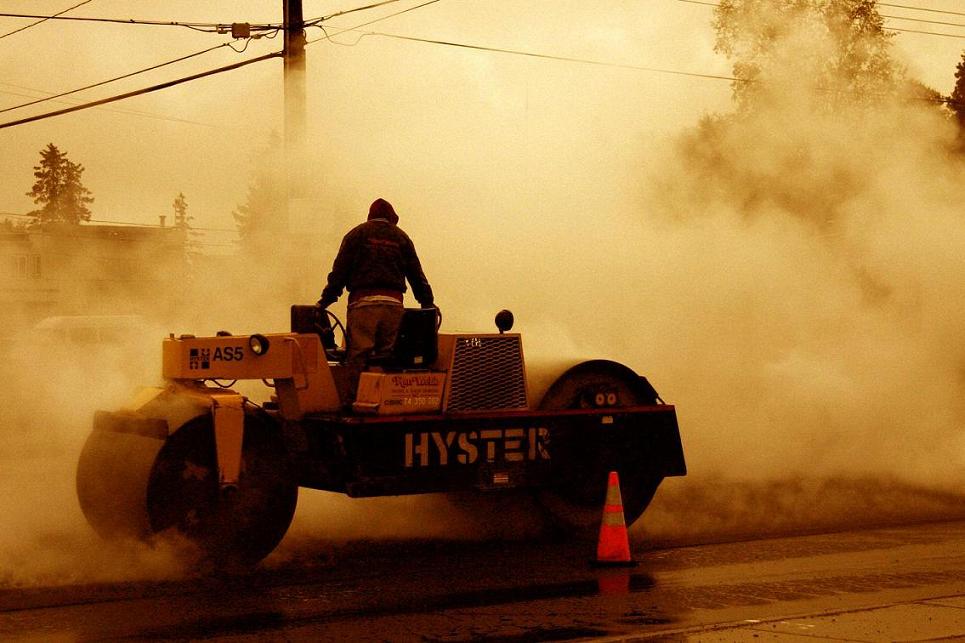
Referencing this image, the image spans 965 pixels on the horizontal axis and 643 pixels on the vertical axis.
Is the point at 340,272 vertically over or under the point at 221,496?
over

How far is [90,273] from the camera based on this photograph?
69.7 ft

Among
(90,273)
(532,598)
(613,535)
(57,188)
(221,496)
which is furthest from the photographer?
(57,188)

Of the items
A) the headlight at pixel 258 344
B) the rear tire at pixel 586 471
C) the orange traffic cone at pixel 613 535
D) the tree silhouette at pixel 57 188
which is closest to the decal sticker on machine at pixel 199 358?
the headlight at pixel 258 344

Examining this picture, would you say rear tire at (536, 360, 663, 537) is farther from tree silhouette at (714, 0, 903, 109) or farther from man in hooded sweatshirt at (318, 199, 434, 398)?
tree silhouette at (714, 0, 903, 109)

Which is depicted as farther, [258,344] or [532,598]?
[258,344]

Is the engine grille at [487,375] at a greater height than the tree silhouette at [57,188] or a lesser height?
lesser

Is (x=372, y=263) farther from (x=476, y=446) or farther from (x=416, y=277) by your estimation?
(x=476, y=446)

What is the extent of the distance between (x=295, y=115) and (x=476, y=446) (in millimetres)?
8743

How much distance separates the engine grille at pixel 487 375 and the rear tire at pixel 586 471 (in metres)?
0.40

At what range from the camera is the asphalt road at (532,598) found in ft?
22.5

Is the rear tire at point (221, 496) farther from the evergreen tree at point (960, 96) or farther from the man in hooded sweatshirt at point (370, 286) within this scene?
the evergreen tree at point (960, 96)

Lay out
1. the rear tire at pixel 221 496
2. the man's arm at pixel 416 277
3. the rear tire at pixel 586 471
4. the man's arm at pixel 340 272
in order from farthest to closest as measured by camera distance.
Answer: the rear tire at pixel 586 471
the man's arm at pixel 416 277
the man's arm at pixel 340 272
the rear tire at pixel 221 496

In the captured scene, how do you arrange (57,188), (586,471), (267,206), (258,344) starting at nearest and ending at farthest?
1. (258,344)
2. (586,471)
3. (267,206)
4. (57,188)

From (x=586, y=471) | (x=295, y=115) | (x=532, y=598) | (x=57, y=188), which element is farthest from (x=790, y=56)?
(x=57, y=188)
